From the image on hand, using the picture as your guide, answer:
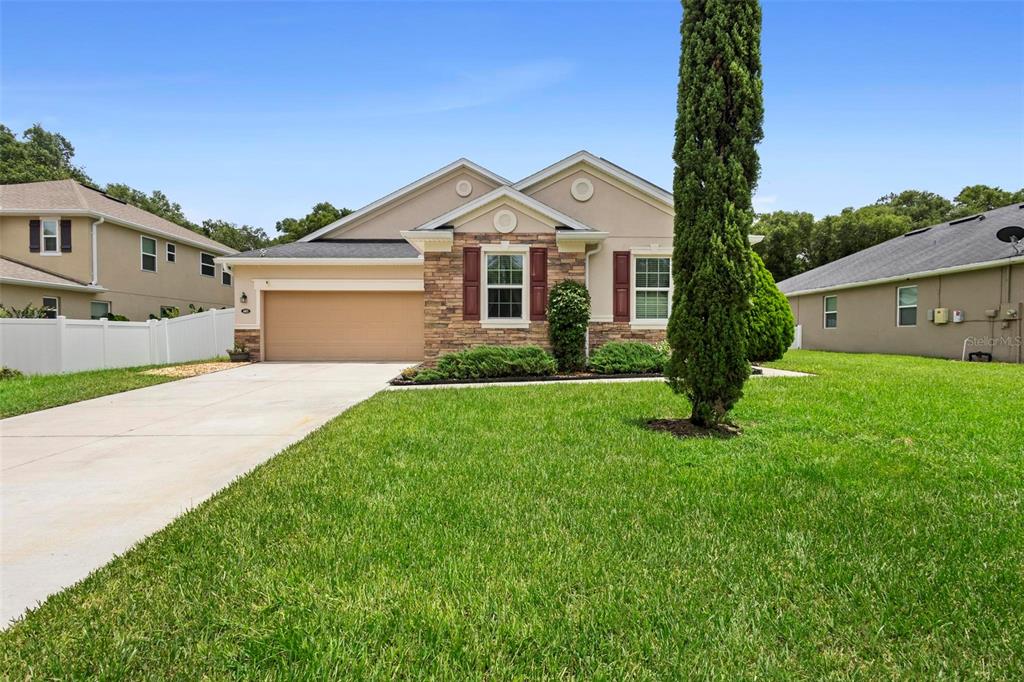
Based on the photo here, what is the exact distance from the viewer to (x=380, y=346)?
607 inches

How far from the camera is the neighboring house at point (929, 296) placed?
13.1 m

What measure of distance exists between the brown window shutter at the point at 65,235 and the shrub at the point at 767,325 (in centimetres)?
2174

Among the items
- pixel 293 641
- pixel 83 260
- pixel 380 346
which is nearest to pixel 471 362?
pixel 380 346

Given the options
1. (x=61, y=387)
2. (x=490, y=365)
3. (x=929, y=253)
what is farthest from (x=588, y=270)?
(x=929, y=253)

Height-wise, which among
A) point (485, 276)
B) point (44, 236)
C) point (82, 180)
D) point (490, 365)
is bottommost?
point (490, 365)

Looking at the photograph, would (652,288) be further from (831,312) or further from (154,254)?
(154,254)

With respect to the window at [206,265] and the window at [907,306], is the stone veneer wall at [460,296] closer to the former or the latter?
the window at [907,306]

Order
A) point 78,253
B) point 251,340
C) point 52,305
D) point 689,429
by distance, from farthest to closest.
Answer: point 78,253 → point 52,305 → point 251,340 → point 689,429

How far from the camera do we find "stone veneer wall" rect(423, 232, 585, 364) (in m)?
11.6

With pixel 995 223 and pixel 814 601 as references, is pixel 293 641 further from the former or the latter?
pixel 995 223

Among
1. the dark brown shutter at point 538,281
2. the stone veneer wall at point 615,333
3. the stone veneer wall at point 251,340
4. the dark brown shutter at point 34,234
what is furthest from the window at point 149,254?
the stone veneer wall at point 615,333

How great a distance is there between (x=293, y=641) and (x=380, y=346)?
13.8m

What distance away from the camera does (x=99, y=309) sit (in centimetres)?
1731

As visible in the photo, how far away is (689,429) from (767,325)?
838cm
